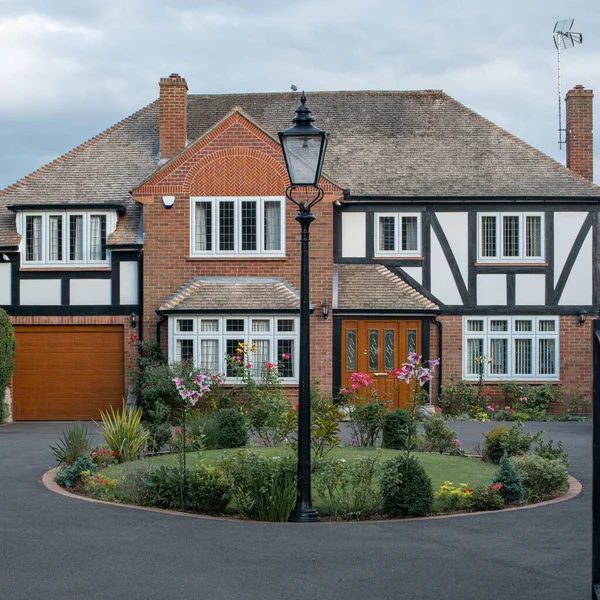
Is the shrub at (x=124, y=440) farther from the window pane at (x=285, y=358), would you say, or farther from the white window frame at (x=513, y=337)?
the white window frame at (x=513, y=337)

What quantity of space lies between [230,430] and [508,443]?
4183mm

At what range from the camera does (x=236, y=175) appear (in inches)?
873

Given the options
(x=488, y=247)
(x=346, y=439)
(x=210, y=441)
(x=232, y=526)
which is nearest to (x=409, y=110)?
(x=488, y=247)

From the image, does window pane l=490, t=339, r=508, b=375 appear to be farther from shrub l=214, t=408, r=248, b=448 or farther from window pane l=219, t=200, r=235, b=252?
shrub l=214, t=408, r=248, b=448

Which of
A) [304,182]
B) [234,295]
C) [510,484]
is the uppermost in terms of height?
[304,182]

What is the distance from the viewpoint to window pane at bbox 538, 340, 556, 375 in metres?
23.5

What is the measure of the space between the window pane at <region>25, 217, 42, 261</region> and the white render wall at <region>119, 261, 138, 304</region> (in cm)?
201

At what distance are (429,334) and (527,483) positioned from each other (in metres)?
11.4

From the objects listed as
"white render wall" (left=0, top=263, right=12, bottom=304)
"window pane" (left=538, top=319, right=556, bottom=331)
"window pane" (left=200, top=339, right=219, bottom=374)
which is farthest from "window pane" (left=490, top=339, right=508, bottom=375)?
"white render wall" (left=0, top=263, right=12, bottom=304)

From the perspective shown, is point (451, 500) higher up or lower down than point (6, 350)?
lower down

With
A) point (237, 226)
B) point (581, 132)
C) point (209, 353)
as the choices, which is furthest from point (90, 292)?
point (581, 132)

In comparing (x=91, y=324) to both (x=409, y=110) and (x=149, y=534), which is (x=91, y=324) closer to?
(x=409, y=110)

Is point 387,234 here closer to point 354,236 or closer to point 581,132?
point 354,236

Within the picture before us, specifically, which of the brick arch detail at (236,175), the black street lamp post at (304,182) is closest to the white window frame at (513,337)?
the brick arch detail at (236,175)
